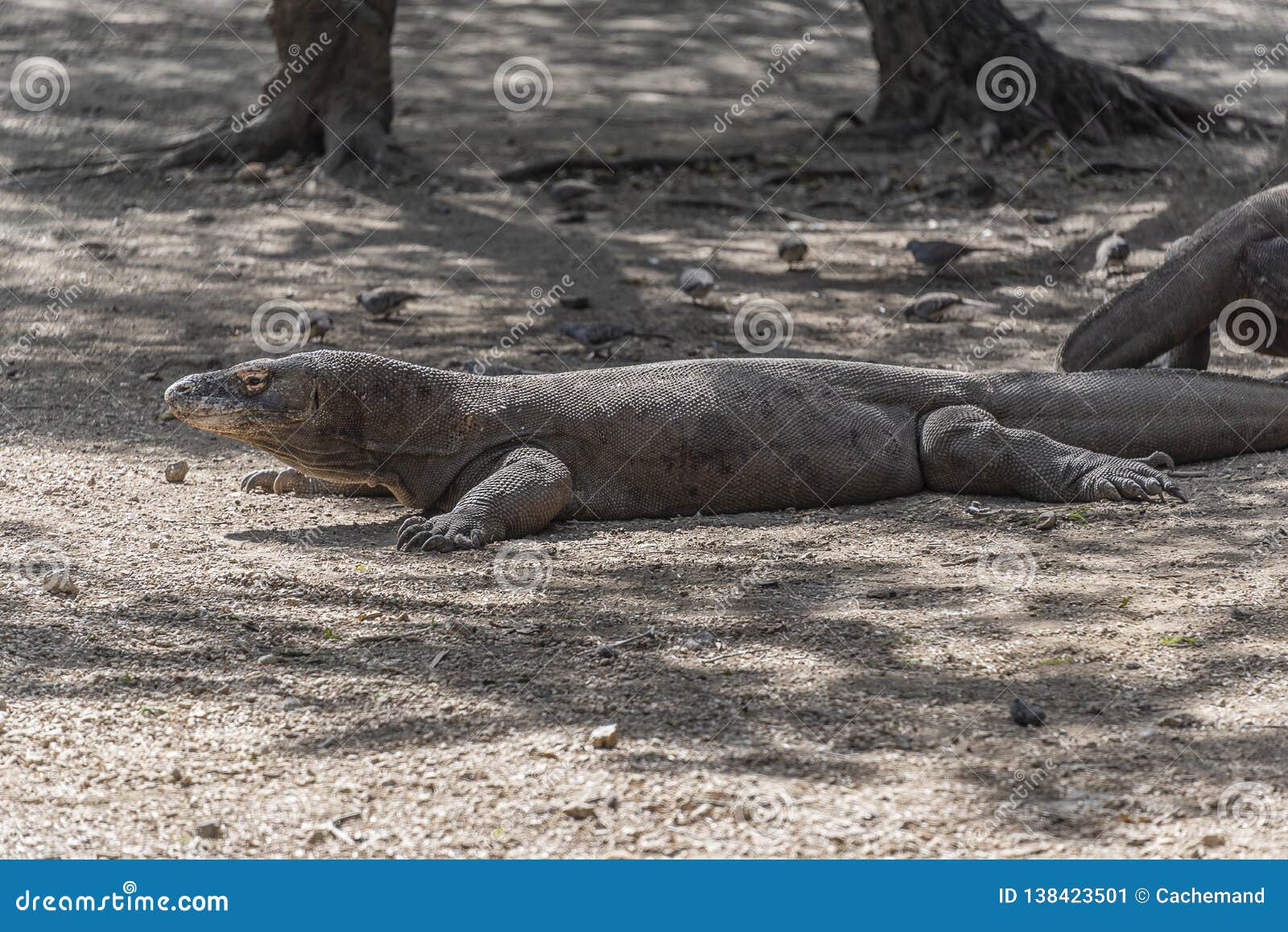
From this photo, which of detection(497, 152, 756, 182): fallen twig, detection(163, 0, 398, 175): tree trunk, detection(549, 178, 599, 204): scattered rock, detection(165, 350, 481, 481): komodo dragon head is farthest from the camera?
detection(497, 152, 756, 182): fallen twig

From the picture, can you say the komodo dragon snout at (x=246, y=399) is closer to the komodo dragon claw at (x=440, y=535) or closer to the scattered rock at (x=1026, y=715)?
the komodo dragon claw at (x=440, y=535)

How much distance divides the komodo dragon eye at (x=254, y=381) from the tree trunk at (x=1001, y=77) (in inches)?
343

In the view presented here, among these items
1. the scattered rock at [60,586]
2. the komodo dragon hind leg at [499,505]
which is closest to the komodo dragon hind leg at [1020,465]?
the komodo dragon hind leg at [499,505]

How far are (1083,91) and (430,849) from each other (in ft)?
38.2

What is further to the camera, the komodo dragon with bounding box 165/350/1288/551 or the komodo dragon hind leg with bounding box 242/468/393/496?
the komodo dragon hind leg with bounding box 242/468/393/496

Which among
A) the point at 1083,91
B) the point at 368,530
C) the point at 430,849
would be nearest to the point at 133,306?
the point at 368,530

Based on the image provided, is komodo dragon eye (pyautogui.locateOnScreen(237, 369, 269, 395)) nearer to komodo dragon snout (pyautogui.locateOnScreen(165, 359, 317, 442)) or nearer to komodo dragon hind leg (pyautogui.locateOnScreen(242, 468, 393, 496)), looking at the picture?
komodo dragon snout (pyautogui.locateOnScreen(165, 359, 317, 442))

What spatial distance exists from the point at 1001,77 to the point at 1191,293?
6.39 meters

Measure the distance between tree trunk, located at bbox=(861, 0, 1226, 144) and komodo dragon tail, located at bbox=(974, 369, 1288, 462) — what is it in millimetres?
7046

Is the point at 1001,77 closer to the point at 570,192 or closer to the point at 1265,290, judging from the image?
the point at 570,192

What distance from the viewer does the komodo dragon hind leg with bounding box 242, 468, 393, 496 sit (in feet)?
21.9

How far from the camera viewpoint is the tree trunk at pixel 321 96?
11312 mm

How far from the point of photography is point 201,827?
3350mm

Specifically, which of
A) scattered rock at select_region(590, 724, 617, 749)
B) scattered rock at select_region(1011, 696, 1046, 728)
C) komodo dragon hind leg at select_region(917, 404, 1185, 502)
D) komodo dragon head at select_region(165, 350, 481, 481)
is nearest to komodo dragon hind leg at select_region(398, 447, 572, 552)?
komodo dragon head at select_region(165, 350, 481, 481)
